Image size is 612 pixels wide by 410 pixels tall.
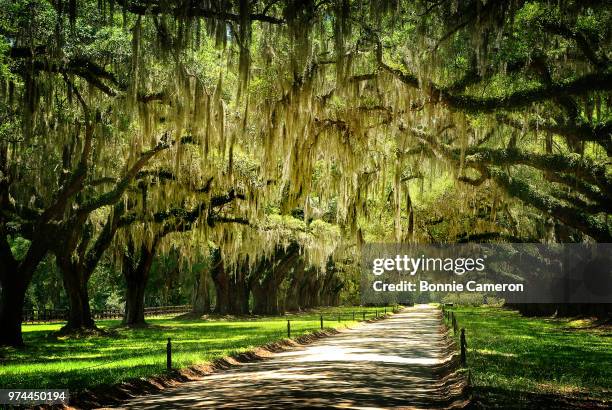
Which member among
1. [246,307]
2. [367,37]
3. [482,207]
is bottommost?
[246,307]

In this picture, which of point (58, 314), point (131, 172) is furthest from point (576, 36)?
point (58, 314)

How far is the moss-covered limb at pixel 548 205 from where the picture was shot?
57.0 feet

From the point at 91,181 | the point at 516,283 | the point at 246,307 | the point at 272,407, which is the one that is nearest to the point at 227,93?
the point at 91,181

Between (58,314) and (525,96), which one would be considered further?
(58,314)

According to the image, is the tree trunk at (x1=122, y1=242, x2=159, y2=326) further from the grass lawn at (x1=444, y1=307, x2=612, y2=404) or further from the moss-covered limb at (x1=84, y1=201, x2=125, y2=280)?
the grass lawn at (x1=444, y1=307, x2=612, y2=404)

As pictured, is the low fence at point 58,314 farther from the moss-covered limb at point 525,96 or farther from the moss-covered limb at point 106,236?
the moss-covered limb at point 525,96

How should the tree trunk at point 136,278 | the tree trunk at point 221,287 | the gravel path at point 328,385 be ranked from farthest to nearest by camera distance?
1. the tree trunk at point 221,287
2. the tree trunk at point 136,278
3. the gravel path at point 328,385

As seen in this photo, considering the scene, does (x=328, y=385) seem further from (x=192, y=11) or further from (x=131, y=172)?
(x=131, y=172)

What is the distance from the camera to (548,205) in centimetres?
1725

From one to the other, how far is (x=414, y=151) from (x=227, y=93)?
226 inches

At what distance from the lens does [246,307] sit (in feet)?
168

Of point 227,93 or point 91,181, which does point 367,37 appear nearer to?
point 227,93

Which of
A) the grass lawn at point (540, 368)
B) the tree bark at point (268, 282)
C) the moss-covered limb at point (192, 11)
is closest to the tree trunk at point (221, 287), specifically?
the tree bark at point (268, 282)

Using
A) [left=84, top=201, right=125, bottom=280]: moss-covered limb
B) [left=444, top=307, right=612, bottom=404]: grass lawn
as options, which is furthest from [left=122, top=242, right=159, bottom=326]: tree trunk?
[left=444, top=307, right=612, bottom=404]: grass lawn
